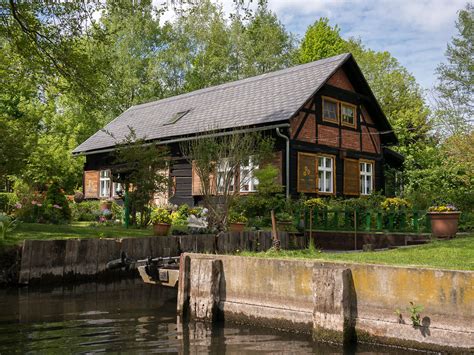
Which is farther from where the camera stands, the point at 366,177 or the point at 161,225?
the point at 366,177

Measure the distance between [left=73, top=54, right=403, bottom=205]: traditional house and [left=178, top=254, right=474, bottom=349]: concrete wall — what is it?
949cm

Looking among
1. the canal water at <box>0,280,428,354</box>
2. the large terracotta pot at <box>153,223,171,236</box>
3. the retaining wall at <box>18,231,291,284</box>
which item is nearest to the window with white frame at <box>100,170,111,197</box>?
the large terracotta pot at <box>153,223,171,236</box>

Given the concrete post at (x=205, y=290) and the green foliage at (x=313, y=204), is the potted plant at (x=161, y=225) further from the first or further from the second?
the green foliage at (x=313, y=204)

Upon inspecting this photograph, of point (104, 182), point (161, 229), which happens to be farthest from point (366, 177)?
point (104, 182)

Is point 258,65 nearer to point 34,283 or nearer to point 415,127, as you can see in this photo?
point 415,127

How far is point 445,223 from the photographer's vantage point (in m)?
11.9

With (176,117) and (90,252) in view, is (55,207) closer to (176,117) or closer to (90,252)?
(90,252)

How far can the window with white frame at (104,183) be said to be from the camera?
2662 centimetres

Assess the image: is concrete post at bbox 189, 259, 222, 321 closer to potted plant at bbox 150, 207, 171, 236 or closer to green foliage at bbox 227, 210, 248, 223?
potted plant at bbox 150, 207, 171, 236

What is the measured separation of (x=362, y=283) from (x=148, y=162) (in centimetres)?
899

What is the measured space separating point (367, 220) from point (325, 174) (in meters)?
5.72

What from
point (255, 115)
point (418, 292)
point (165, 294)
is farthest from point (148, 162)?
point (418, 292)

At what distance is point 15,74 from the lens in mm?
17266

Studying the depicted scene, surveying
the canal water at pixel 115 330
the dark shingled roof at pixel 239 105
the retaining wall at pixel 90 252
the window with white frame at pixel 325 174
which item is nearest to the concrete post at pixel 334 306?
the canal water at pixel 115 330
